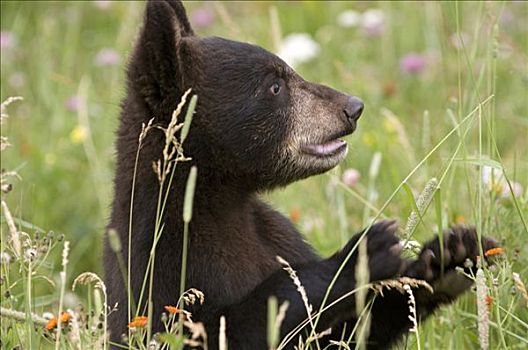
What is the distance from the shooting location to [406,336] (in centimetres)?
388

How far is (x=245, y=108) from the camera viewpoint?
171 inches

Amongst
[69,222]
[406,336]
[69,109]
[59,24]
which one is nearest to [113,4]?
[59,24]

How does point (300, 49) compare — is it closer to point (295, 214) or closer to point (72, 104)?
point (72, 104)

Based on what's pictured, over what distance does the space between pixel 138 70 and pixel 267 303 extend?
3.33ft

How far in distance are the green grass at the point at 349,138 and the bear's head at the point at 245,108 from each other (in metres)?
0.31

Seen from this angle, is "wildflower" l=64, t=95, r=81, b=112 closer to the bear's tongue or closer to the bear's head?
the bear's head

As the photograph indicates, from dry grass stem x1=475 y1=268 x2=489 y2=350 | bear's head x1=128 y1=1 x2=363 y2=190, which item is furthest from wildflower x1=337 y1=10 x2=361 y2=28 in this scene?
dry grass stem x1=475 y1=268 x2=489 y2=350

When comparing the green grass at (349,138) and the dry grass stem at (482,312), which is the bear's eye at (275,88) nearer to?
the green grass at (349,138)

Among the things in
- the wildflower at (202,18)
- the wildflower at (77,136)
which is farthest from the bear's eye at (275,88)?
the wildflower at (202,18)

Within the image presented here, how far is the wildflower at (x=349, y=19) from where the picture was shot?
8789 millimetres

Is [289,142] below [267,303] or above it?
above

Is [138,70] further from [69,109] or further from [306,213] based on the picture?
[69,109]

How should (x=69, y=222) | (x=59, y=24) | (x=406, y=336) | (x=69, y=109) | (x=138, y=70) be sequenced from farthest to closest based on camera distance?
(x=59, y=24), (x=69, y=109), (x=69, y=222), (x=138, y=70), (x=406, y=336)

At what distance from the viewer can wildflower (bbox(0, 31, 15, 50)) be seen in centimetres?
816
